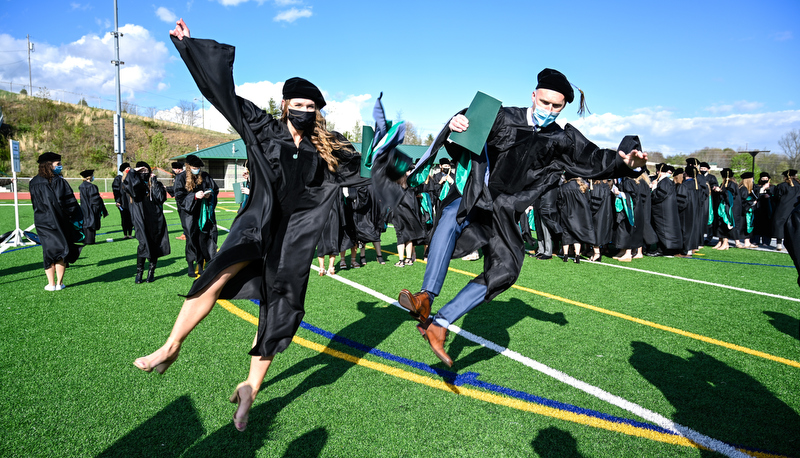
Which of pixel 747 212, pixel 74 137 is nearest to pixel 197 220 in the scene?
pixel 747 212

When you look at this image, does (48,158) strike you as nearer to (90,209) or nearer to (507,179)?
(90,209)

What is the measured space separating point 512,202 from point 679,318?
3.71m

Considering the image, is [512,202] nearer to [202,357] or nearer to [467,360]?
[467,360]

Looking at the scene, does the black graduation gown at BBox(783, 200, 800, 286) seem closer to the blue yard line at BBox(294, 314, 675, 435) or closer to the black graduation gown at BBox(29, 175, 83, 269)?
the blue yard line at BBox(294, 314, 675, 435)

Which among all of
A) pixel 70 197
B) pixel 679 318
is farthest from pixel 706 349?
pixel 70 197

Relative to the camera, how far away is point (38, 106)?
59.7 metres

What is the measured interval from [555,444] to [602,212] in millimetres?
9197

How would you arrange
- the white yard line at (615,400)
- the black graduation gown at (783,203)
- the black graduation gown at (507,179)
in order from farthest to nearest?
1. the black graduation gown at (783,203)
2. the black graduation gown at (507,179)
3. the white yard line at (615,400)

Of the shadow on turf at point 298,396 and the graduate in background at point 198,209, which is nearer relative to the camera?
the shadow on turf at point 298,396

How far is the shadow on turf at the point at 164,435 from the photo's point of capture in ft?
8.98

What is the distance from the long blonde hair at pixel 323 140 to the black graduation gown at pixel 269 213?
0.05 m

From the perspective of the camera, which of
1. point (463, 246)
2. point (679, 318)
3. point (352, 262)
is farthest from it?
point (352, 262)

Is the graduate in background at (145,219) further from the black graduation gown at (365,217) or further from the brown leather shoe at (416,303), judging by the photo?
the brown leather shoe at (416,303)

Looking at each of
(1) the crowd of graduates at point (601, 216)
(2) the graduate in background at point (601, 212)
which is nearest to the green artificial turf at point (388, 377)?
(1) the crowd of graduates at point (601, 216)
